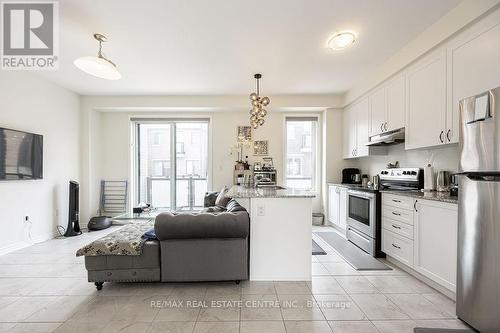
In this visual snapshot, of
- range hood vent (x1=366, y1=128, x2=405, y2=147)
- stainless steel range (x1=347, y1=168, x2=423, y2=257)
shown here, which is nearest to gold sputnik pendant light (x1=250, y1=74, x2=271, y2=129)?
range hood vent (x1=366, y1=128, x2=405, y2=147)

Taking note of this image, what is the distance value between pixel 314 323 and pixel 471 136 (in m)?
1.97

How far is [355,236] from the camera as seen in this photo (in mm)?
3689

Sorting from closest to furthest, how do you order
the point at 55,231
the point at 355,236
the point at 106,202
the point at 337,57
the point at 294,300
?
the point at 294,300, the point at 337,57, the point at 355,236, the point at 55,231, the point at 106,202

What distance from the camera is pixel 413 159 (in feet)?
11.0

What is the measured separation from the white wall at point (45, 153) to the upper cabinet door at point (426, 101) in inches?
224

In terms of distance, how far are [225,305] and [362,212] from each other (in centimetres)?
251

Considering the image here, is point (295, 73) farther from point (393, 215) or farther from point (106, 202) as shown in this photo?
point (106, 202)

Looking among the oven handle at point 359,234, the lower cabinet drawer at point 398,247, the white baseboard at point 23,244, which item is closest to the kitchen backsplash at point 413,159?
the lower cabinet drawer at point 398,247

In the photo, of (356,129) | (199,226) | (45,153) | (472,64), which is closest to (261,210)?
(199,226)

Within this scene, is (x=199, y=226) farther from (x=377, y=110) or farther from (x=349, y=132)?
(x=349, y=132)

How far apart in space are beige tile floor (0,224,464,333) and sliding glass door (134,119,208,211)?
9.20 ft

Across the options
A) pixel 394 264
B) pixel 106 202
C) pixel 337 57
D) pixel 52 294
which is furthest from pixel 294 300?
pixel 106 202

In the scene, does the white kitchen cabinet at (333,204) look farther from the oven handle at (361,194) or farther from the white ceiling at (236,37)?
the white ceiling at (236,37)

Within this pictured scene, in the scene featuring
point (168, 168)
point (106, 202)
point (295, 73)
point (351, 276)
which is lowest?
point (351, 276)
